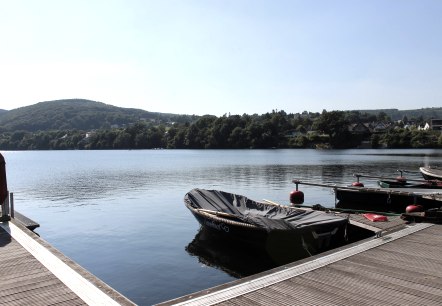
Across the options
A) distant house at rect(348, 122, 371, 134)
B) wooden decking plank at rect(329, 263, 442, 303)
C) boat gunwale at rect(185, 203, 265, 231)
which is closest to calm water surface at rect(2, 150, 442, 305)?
boat gunwale at rect(185, 203, 265, 231)

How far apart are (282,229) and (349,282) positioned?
4.98 metres

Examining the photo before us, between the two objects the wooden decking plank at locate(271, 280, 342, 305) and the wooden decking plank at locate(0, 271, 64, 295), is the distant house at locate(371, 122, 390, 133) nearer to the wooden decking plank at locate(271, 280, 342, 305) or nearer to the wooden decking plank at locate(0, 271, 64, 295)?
the wooden decking plank at locate(271, 280, 342, 305)

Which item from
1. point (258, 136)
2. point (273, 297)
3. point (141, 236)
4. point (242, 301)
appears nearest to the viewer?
point (242, 301)

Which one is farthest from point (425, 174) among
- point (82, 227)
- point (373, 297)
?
point (373, 297)

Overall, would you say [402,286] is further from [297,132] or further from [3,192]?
[297,132]

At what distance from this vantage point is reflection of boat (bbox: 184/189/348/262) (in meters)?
12.4

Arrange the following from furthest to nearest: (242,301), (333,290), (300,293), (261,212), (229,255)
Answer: (261,212) → (229,255) → (333,290) → (300,293) → (242,301)

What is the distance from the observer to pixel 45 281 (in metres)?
7.28

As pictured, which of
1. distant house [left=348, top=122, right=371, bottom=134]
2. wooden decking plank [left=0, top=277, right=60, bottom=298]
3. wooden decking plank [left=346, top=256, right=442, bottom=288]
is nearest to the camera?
wooden decking plank [left=0, top=277, right=60, bottom=298]

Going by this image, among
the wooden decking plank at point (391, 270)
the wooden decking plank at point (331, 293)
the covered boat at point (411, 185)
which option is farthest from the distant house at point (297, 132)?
the wooden decking plank at point (331, 293)

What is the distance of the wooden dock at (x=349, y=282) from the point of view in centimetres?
644

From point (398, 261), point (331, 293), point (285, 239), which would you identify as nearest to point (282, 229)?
point (285, 239)

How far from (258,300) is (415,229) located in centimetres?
766

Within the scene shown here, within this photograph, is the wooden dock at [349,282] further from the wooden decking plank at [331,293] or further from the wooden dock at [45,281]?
the wooden dock at [45,281]
